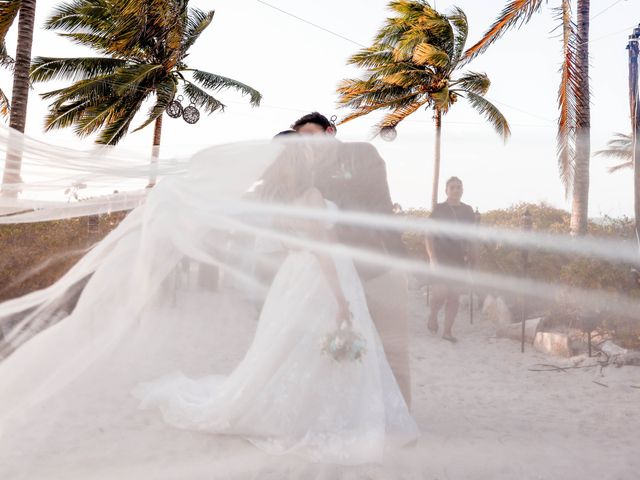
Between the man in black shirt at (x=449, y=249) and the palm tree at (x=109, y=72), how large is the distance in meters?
11.0

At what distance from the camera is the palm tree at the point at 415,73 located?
51.7ft

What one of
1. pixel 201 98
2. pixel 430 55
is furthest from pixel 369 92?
pixel 201 98

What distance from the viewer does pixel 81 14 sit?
49.6 feet

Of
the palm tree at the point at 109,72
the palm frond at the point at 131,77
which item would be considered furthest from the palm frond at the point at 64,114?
the palm frond at the point at 131,77

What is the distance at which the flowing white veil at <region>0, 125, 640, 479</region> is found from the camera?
303 cm

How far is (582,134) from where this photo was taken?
30.2 feet

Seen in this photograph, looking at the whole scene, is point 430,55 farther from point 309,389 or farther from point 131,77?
point 309,389

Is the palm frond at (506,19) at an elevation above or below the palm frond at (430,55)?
below

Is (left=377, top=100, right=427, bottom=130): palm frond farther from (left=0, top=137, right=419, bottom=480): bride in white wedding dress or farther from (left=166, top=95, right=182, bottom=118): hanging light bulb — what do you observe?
(left=0, top=137, right=419, bottom=480): bride in white wedding dress

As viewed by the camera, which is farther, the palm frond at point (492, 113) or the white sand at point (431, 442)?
the palm frond at point (492, 113)

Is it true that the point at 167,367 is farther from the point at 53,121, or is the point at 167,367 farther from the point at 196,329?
the point at 53,121

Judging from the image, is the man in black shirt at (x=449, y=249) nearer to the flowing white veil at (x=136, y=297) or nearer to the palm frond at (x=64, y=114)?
the flowing white veil at (x=136, y=297)

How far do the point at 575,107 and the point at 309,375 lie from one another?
857 centimetres

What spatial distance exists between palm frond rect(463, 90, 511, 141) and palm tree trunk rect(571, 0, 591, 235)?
7822 mm
